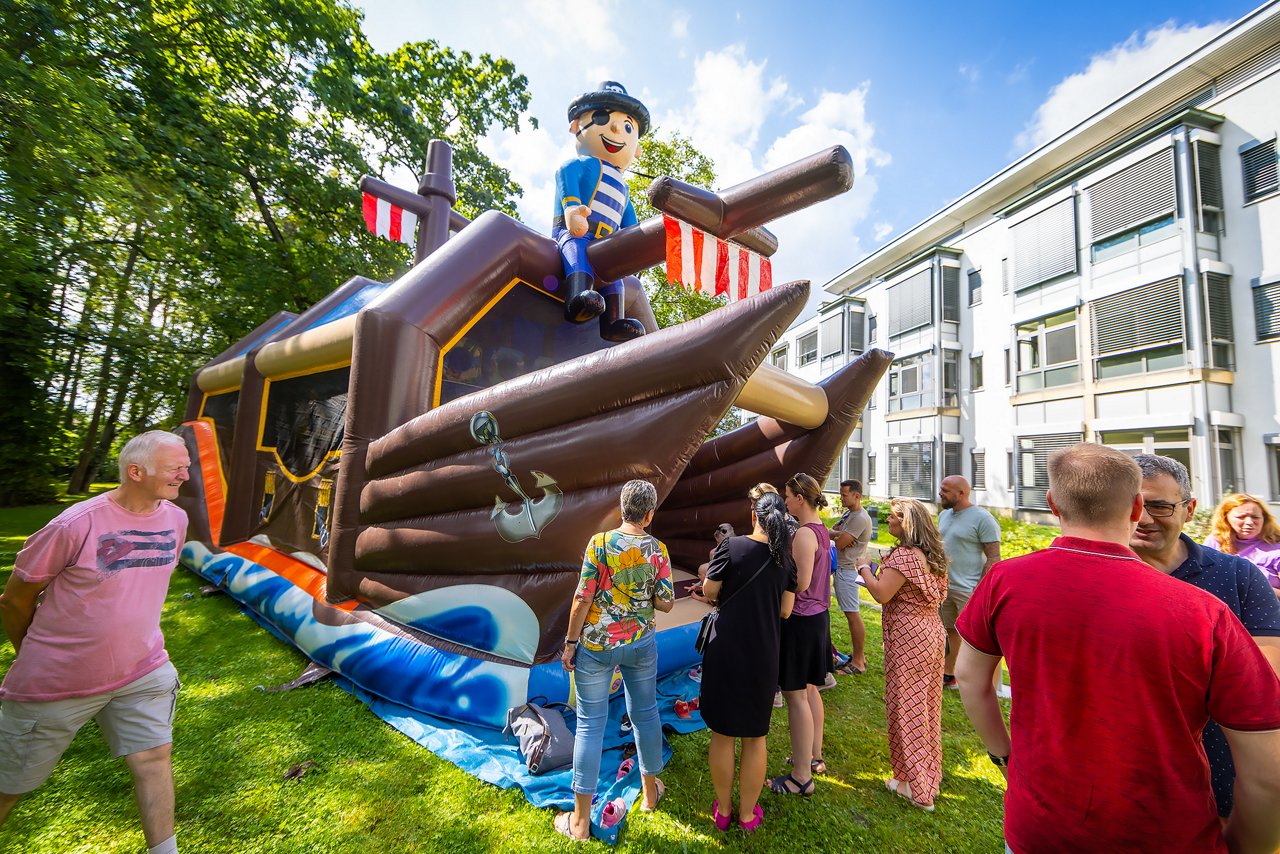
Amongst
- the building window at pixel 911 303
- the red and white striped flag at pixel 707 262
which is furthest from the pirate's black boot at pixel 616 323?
the building window at pixel 911 303

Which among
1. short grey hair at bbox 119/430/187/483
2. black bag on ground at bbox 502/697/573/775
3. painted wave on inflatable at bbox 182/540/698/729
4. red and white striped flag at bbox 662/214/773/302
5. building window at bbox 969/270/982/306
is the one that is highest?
building window at bbox 969/270/982/306

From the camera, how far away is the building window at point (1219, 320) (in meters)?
9.66

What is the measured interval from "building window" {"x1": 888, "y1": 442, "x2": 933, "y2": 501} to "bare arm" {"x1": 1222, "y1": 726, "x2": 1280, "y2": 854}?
1597 cm

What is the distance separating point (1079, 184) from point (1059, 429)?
582cm

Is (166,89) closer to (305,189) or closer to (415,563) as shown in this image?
(305,189)

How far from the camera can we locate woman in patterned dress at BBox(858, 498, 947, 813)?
2.37 meters

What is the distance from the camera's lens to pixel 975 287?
1539 cm

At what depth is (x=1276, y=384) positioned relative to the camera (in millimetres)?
9031

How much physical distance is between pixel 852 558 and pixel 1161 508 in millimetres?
2695

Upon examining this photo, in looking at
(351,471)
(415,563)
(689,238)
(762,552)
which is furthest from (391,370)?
(762,552)

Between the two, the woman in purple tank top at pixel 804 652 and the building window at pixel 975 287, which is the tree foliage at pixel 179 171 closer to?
the woman in purple tank top at pixel 804 652

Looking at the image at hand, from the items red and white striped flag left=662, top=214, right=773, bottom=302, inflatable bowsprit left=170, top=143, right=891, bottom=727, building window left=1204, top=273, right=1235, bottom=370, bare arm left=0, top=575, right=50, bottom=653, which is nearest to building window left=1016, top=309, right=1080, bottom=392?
building window left=1204, top=273, right=1235, bottom=370

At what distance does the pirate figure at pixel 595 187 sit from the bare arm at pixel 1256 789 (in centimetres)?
325

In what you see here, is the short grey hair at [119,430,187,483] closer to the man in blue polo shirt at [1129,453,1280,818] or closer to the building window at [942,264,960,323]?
the man in blue polo shirt at [1129,453,1280,818]
